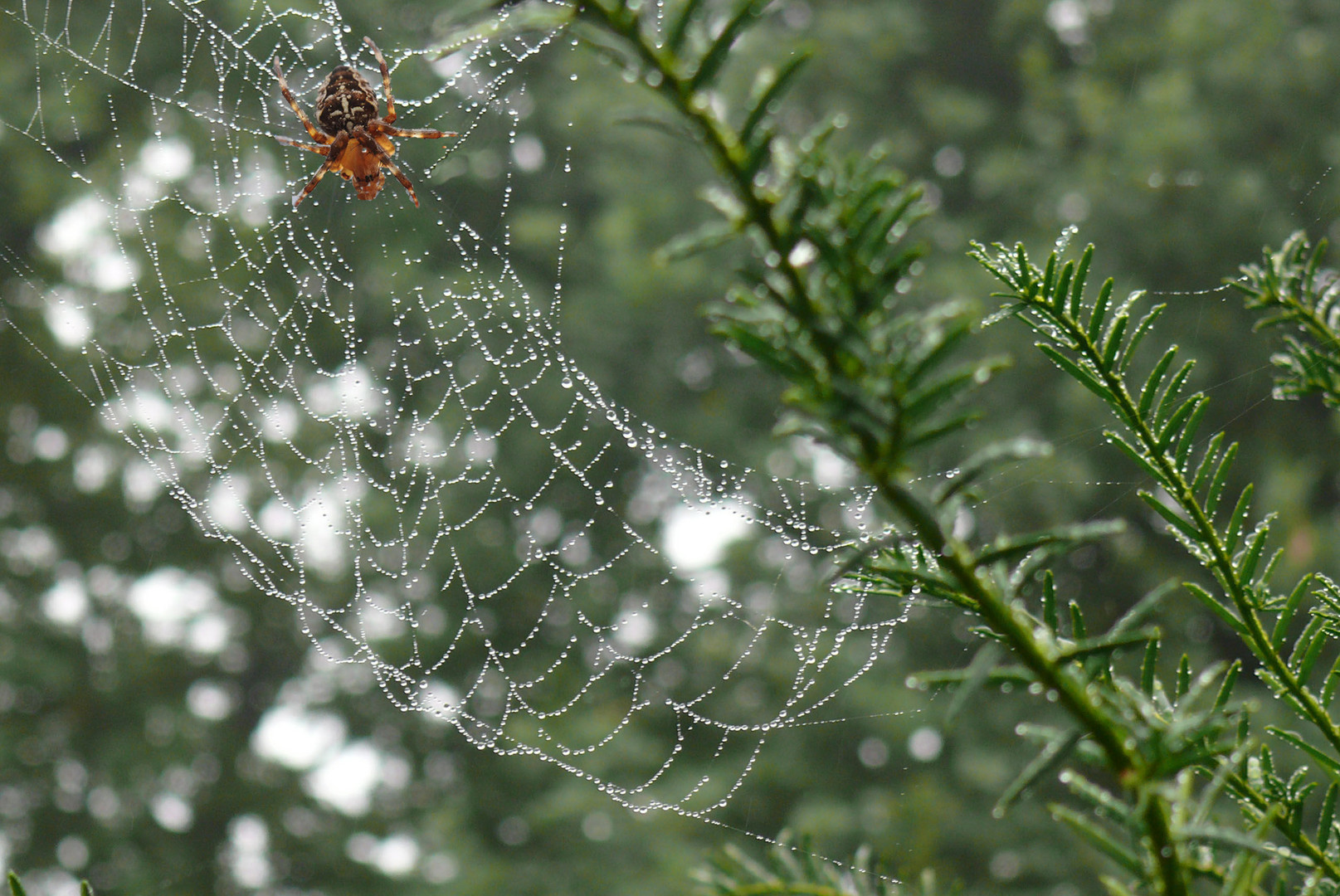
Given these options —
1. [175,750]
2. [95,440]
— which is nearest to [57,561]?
[95,440]

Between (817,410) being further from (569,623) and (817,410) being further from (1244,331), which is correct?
(569,623)

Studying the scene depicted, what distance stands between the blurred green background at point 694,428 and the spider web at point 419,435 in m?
0.27

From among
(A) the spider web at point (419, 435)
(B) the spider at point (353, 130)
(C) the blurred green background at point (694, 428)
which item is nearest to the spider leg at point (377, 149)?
(B) the spider at point (353, 130)

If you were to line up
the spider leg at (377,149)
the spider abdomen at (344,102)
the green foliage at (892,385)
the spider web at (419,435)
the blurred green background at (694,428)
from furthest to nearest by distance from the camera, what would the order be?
the spider web at (419,435)
the blurred green background at (694,428)
the spider leg at (377,149)
the spider abdomen at (344,102)
the green foliage at (892,385)

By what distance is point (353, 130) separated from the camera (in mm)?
2711

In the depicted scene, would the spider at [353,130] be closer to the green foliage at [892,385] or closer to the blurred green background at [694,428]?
Answer: the green foliage at [892,385]

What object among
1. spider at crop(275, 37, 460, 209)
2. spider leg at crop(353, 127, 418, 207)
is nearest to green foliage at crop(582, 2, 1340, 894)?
spider at crop(275, 37, 460, 209)

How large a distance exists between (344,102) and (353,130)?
14 cm

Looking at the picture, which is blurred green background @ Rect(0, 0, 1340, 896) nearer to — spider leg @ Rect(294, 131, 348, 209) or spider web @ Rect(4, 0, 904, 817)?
spider web @ Rect(4, 0, 904, 817)

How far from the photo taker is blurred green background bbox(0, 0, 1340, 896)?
21.3 ft

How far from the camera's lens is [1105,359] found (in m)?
0.66

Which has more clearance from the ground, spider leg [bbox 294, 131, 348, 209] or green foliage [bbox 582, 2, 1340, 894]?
spider leg [bbox 294, 131, 348, 209]

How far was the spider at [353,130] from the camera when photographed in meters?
2.56

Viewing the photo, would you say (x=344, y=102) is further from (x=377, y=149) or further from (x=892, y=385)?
(x=892, y=385)
